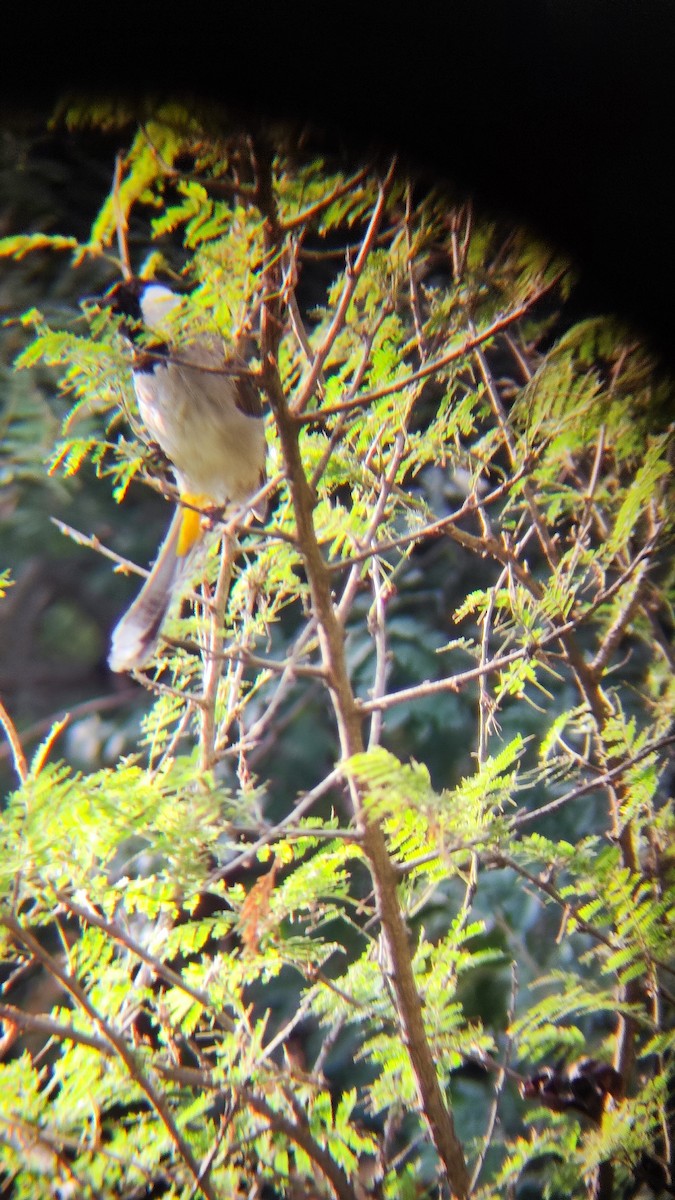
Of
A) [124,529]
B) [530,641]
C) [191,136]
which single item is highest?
[191,136]

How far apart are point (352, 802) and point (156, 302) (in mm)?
381

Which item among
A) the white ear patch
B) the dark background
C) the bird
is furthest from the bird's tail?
the dark background

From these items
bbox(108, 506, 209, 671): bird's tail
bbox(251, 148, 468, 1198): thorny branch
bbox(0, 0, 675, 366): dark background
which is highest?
bbox(0, 0, 675, 366): dark background

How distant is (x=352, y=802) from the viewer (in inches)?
23.3

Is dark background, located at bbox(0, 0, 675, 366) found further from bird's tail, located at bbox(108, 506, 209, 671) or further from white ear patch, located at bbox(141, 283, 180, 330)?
bird's tail, located at bbox(108, 506, 209, 671)

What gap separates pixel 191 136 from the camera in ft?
1.44

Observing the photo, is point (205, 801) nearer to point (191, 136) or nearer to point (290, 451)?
point (290, 451)

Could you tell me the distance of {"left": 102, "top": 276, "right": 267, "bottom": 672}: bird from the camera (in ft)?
2.30

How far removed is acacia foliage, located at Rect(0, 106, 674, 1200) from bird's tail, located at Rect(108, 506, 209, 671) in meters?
0.04

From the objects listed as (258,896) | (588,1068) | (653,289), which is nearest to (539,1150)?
(588,1068)

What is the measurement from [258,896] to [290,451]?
25 centimetres

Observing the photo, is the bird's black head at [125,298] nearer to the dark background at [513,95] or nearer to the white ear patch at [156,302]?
the white ear patch at [156,302]

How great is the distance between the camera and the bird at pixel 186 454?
0.70 meters

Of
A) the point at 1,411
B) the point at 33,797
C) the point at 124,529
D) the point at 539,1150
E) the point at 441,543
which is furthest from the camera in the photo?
the point at 441,543
